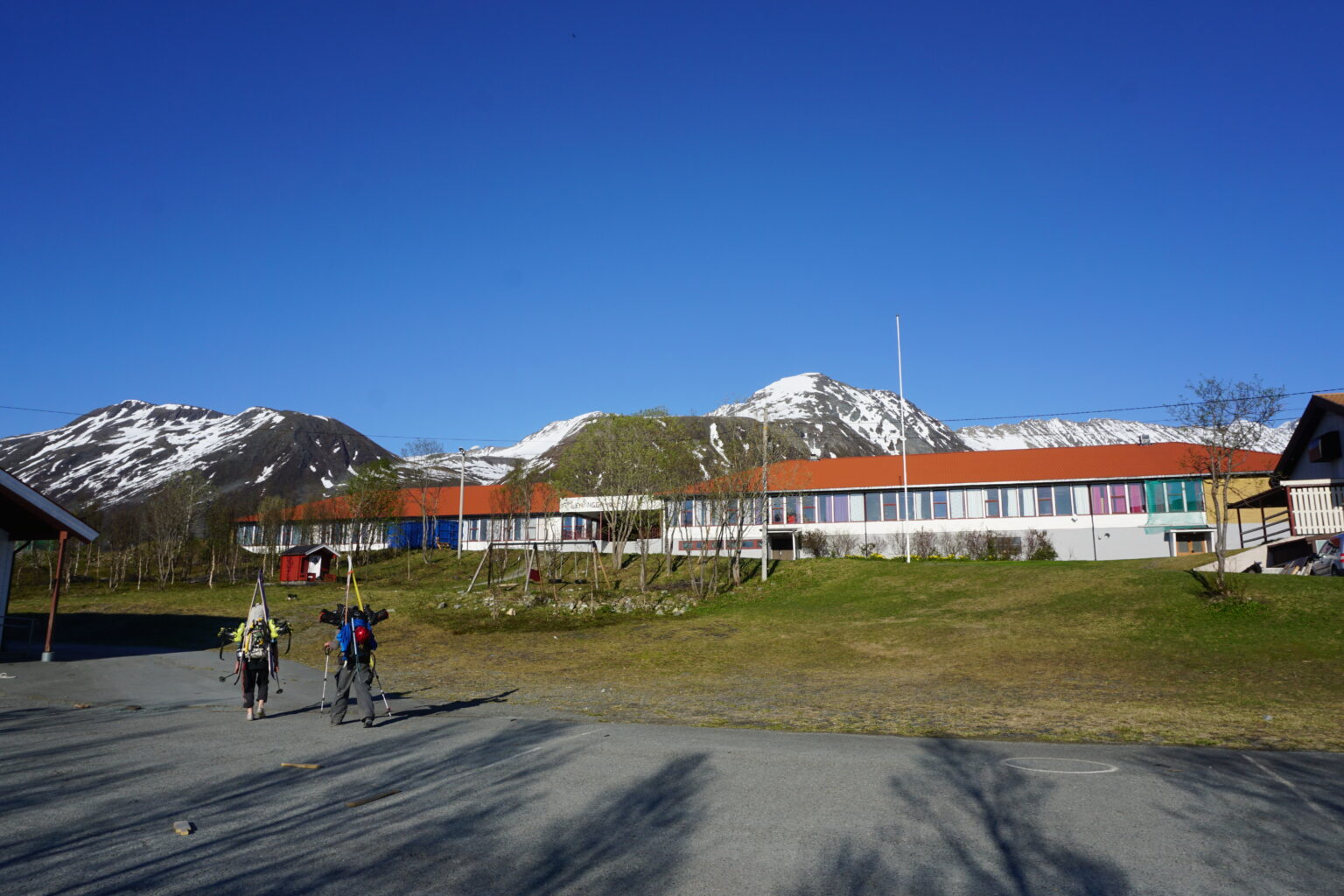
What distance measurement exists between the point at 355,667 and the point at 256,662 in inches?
83.7

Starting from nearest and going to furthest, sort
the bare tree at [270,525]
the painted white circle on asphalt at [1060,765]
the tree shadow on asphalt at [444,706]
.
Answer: the painted white circle on asphalt at [1060,765], the tree shadow on asphalt at [444,706], the bare tree at [270,525]

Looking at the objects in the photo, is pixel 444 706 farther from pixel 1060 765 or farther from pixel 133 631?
pixel 133 631

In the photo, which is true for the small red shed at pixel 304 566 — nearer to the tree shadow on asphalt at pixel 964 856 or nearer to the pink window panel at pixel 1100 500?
the pink window panel at pixel 1100 500

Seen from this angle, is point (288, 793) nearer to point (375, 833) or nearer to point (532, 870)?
point (375, 833)

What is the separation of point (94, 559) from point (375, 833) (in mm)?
80631

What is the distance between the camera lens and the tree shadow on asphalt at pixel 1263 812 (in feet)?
20.4

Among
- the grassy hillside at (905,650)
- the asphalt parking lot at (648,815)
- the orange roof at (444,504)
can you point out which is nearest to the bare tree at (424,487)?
the orange roof at (444,504)

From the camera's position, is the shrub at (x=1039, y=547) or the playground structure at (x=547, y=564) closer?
the playground structure at (x=547, y=564)

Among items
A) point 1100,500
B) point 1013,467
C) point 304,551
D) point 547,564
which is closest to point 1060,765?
point 547,564

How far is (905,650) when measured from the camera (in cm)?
2595

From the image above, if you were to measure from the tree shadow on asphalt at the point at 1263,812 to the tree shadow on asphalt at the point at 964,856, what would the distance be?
1.08 m

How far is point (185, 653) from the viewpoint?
27453 mm

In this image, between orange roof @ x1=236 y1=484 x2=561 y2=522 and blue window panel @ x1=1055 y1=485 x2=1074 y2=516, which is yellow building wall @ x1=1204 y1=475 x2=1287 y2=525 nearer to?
blue window panel @ x1=1055 y1=485 x2=1074 y2=516

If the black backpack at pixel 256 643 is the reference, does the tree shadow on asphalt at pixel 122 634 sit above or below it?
below
